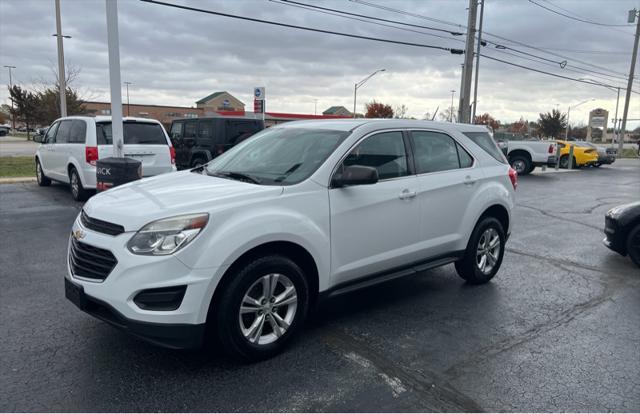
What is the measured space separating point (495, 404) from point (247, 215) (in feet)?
6.73

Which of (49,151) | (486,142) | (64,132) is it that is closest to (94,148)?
(64,132)

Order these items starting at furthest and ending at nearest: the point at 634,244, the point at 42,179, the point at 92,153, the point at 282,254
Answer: the point at 42,179, the point at 92,153, the point at 634,244, the point at 282,254

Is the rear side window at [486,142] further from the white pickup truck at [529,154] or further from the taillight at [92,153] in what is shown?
the white pickup truck at [529,154]

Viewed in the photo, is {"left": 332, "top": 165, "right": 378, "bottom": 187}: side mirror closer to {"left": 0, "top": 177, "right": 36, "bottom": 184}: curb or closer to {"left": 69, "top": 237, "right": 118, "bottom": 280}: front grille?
{"left": 69, "top": 237, "right": 118, "bottom": 280}: front grille

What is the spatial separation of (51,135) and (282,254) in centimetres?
1015

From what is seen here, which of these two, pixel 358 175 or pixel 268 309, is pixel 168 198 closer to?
pixel 268 309

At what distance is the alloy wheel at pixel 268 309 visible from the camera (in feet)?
11.3

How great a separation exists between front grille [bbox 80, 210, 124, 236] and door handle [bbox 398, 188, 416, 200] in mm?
2384

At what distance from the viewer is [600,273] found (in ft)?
20.2

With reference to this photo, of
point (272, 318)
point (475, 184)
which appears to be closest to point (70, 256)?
point (272, 318)

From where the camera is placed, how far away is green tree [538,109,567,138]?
257ft

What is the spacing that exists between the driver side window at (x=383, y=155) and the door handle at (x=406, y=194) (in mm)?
169

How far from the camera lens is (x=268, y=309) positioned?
353cm

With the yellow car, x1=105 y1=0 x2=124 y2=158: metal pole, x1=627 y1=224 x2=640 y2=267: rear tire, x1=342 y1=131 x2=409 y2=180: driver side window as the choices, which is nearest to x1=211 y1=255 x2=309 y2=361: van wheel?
x1=342 y1=131 x2=409 y2=180: driver side window
